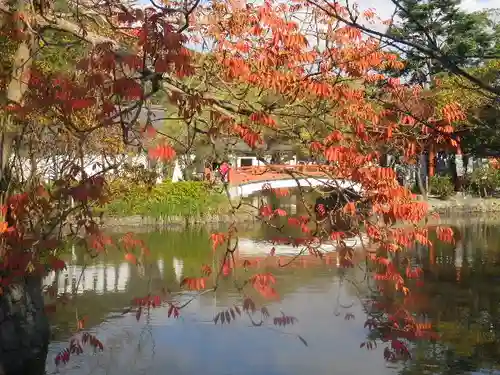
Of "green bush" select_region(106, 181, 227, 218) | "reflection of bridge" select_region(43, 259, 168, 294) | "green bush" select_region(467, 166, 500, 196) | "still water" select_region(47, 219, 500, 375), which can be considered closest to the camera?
"still water" select_region(47, 219, 500, 375)

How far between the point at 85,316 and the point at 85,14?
523 centimetres

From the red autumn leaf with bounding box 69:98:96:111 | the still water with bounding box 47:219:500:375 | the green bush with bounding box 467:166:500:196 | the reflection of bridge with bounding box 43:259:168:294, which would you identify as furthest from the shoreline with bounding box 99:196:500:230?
the red autumn leaf with bounding box 69:98:96:111

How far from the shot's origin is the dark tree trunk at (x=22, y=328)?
19.3ft

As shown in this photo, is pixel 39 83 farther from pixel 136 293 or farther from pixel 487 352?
pixel 136 293

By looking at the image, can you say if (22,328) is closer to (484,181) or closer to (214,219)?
(214,219)

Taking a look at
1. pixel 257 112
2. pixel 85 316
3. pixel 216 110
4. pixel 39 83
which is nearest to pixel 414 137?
pixel 257 112

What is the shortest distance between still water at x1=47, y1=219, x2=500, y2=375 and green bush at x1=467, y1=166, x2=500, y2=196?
54.1 feet

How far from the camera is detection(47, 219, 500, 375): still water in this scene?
7355 millimetres

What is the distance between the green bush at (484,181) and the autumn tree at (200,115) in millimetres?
24846

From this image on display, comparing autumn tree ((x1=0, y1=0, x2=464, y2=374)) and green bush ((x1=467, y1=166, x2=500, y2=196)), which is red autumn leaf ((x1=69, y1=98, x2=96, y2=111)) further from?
green bush ((x1=467, y1=166, x2=500, y2=196))

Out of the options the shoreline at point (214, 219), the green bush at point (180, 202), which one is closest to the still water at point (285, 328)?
the shoreline at point (214, 219)

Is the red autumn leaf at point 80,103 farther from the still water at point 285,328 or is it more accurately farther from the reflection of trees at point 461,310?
the reflection of trees at point 461,310

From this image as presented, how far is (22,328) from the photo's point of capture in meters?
6.02

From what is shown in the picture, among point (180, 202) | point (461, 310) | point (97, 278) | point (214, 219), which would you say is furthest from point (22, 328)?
point (214, 219)
